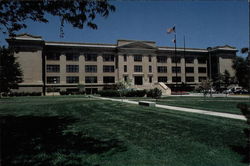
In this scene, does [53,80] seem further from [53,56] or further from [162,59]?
[162,59]

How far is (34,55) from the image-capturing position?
160 ft

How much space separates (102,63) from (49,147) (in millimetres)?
52164

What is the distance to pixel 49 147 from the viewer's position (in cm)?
568

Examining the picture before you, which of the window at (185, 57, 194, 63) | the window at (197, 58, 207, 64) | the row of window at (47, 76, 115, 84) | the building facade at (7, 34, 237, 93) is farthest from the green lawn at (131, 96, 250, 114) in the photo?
the window at (197, 58, 207, 64)

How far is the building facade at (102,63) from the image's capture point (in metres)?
48.5

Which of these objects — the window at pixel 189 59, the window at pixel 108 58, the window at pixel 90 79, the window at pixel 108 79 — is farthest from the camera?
the window at pixel 189 59

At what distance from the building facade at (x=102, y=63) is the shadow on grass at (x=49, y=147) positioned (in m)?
43.6

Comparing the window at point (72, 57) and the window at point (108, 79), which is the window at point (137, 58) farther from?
the window at point (72, 57)

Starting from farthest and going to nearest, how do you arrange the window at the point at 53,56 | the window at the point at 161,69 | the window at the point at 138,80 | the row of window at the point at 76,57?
the window at the point at 161,69, the window at the point at 138,80, the row of window at the point at 76,57, the window at the point at 53,56

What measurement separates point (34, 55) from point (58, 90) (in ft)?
39.2

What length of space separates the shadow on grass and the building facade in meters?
43.6

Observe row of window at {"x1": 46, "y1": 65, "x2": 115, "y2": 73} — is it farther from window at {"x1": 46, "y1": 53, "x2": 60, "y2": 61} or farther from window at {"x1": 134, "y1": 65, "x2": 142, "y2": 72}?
window at {"x1": 134, "y1": 65, "x2": 142, "y2": 72}

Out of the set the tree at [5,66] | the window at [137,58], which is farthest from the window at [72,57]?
the tree at [5,66]

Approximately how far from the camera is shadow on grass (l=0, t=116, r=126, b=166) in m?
4.64
